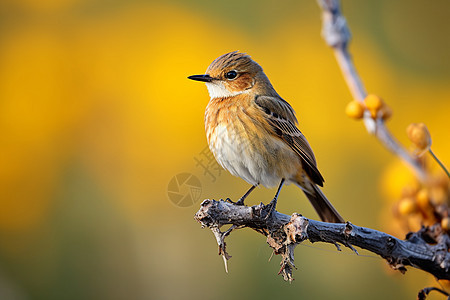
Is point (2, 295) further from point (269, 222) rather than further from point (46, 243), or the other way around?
point (269, 222)

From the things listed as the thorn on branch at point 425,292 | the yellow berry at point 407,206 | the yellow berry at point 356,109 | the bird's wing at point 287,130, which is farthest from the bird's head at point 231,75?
the thorn on branch at point 425,292

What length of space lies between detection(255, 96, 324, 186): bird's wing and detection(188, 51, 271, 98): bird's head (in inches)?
5.2

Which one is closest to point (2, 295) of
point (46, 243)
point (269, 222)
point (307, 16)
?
point (46, 243)

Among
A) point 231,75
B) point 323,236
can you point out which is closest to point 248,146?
point 231,75

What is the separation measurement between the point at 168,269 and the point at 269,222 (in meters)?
2.66

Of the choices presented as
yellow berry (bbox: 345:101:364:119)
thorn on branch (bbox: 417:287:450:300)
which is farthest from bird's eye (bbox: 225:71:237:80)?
thorn on branch (bbox: 417:287:450:300)

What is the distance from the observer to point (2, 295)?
462 centimetres

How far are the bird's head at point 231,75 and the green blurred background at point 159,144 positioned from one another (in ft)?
4.05

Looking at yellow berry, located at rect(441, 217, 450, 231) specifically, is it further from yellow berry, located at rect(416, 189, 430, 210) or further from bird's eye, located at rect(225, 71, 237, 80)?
bird's eye, located at rect(225, 71, 237, 80)

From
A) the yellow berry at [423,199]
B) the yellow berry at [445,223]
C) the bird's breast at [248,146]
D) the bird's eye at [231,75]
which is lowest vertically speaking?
the yellow berry at [445,223]

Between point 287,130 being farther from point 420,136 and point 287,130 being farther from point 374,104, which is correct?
point 420,136

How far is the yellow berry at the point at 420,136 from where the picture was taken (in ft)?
6.66

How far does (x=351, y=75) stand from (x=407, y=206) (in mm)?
702

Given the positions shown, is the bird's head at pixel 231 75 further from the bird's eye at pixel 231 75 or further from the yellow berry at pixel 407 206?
the yellow berry at pixel 407 206
